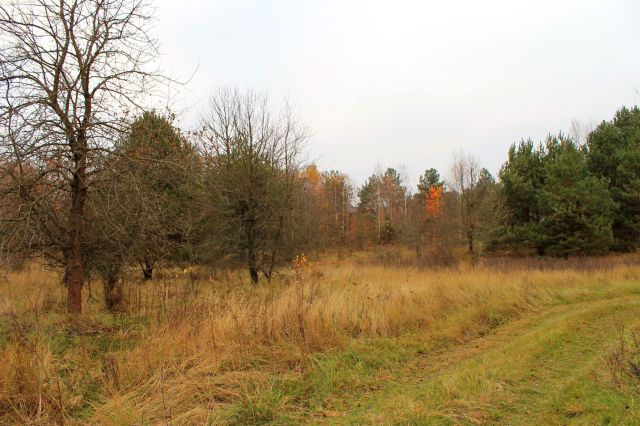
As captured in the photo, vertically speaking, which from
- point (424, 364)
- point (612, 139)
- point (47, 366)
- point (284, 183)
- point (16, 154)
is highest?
point (612, 139)

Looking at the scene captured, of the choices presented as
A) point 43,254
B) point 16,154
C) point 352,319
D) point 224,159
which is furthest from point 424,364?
point 224,159

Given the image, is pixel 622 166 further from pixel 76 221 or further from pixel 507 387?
pixel 76 221

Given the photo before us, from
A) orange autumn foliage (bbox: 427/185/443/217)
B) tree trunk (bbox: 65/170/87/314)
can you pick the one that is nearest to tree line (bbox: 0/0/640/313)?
tree trunk (bbox: 65/170/87/314)

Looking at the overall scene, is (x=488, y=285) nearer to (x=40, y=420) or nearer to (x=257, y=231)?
(x=257, y=231)

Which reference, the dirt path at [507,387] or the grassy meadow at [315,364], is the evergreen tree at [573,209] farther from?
the dirt path at [507,387]

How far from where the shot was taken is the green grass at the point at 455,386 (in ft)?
12.8

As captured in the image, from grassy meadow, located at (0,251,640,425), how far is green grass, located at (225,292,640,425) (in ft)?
0.06

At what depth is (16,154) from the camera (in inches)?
216

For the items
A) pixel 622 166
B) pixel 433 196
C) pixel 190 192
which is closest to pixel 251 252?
pixel 190 192

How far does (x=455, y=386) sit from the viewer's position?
4.56 m

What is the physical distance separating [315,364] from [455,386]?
174 centimetres

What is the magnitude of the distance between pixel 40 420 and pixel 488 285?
10.9 metres

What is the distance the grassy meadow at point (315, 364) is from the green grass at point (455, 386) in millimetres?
20

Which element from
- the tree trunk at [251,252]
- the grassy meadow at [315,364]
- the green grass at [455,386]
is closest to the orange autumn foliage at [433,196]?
the tree trunk at [251,252]
